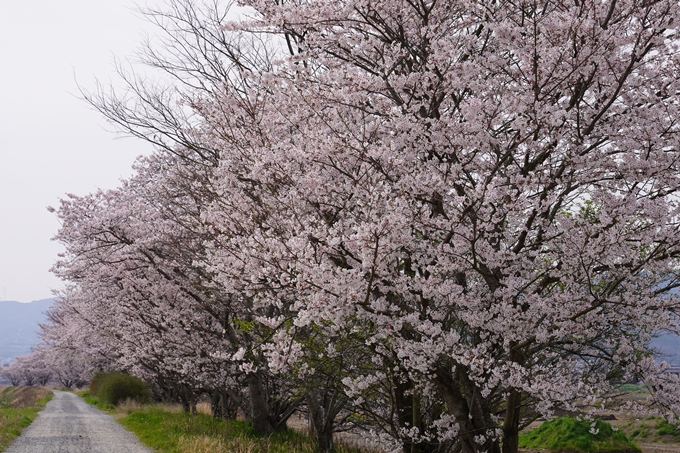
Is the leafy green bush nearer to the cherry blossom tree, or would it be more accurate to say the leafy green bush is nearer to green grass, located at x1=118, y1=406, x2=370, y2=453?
green grass, located at x1=118, y1=406, x2=370, y2=453

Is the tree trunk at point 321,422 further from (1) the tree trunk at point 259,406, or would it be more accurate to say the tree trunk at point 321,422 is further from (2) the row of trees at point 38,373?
(2) the row of trees at point 38,373

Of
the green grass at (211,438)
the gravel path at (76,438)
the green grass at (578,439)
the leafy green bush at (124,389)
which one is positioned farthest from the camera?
the leafy green bush at (124,389)

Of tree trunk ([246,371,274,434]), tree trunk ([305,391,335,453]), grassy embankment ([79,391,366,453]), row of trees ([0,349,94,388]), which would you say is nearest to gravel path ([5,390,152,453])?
grassy embankment ([79,391,366,453])

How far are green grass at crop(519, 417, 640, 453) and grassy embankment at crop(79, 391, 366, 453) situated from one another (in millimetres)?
7861

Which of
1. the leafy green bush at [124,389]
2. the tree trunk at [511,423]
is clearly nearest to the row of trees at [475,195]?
the tree trunk at [511,423]

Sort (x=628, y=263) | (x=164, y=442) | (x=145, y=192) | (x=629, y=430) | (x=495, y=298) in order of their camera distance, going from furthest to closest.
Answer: (x=629, y=430)
(x=145, y=192)
(x=164, y=442)
(x=495, y=298)
(x=628, y=263)

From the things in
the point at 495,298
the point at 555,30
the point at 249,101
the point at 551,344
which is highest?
the point at 249,101

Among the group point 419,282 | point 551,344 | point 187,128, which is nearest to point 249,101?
point 187,128

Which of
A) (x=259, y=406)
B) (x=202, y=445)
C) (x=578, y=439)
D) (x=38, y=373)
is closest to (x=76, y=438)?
(x=259, y=406)

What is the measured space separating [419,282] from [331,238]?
1.04m

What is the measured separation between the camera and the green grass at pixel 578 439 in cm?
1727

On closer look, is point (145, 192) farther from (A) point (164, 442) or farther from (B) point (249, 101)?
(B) point (249, 101)

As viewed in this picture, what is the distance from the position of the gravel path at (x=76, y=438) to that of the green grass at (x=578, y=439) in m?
11.7

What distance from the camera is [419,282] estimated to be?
622cm
